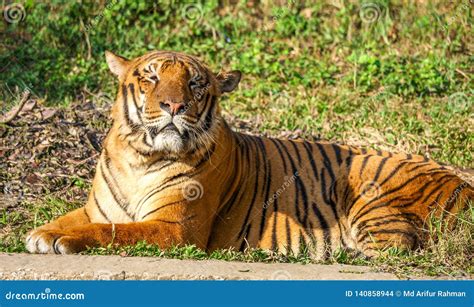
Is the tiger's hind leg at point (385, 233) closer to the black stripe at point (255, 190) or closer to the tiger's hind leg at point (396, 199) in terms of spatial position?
the tiger's hind leg at point (396, 199)

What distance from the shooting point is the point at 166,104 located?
634 cm

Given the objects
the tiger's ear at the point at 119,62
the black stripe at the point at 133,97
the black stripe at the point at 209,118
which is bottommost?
the black stripe at the point at 209,118

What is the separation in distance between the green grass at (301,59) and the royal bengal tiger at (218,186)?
5.97 ft

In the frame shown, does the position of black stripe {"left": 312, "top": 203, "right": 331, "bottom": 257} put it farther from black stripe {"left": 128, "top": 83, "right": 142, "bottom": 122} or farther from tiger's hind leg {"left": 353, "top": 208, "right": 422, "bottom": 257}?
black stripe {"left": 128, "top": 83, "right": 142, "bottom": 122}

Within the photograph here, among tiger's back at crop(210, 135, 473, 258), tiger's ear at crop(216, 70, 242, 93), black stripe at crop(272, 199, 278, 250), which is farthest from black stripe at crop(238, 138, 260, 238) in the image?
tiger's ear at crop(216, 70, 242, 93)

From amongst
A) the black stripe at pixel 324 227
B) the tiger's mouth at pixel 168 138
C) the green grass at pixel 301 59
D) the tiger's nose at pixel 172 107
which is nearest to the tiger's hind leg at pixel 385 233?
the black stripe at pixel 324 227

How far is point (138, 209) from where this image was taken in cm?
654

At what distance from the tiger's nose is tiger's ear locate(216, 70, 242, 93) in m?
0.76

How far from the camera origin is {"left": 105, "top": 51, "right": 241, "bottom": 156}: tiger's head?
6383 millimetres


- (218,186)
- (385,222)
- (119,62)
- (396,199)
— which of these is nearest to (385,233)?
(385,222)

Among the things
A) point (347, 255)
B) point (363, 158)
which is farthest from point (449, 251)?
point (363, 158)

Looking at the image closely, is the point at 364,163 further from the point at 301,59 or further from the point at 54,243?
the point at 301,59

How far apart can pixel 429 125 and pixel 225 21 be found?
10.8 feet

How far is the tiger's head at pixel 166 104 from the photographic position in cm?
638
